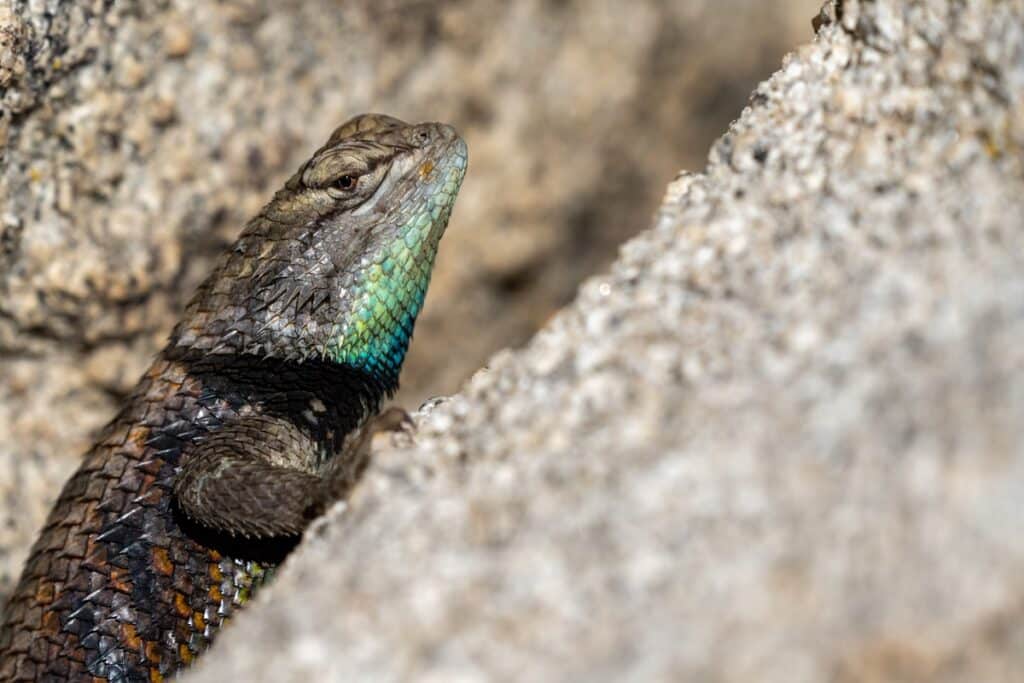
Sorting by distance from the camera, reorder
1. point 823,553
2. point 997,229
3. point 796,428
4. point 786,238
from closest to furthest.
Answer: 1. point 823,553
2. point 796,428
3. point 997,229
4. point 786,238

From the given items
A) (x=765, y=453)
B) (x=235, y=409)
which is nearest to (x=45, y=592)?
(x=235, y=409)

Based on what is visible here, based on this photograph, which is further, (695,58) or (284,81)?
(695,58)

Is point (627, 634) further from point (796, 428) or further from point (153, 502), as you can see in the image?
point (153, 502)

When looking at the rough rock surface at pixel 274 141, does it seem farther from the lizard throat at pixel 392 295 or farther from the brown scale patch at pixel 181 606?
the brown scale patch at pixel 181 606

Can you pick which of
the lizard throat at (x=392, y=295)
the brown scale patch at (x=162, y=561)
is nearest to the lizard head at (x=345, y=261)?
the lizard throat at (x=392, y=295)

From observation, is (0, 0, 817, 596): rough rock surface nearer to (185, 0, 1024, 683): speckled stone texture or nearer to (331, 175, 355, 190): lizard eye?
(331, 175, 355, 190): lizard eye

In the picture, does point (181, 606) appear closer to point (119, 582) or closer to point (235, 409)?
point (119, 582)

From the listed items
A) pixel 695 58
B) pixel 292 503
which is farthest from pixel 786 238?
pixel 695 58
